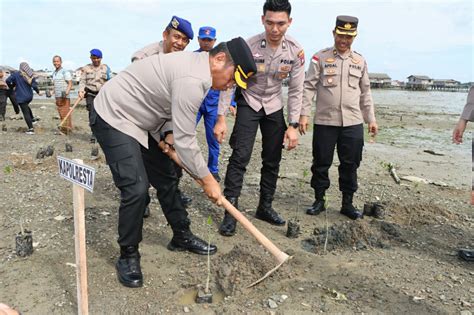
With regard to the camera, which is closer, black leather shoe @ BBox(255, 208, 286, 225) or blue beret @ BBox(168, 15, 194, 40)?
blue beret @ BBox(168, 15, 194, 40)

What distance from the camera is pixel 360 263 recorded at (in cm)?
360

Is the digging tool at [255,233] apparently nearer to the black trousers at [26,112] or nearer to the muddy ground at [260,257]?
the muddy ground at [260,257]

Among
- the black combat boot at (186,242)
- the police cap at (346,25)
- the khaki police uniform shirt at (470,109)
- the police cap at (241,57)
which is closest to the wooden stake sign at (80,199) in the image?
the police cap at (241,57)

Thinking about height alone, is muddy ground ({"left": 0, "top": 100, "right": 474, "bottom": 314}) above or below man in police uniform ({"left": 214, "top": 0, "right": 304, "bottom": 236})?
below

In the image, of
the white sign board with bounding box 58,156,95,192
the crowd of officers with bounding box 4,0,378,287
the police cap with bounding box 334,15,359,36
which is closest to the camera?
the white sign board with bounding box 58,156,95,192

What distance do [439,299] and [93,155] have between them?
647cm

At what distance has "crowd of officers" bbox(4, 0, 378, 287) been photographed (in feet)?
8.93

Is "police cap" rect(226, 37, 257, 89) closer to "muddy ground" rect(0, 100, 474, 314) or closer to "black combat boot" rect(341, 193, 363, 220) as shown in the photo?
"muddy ground" rect(0, 100, 474, 314)

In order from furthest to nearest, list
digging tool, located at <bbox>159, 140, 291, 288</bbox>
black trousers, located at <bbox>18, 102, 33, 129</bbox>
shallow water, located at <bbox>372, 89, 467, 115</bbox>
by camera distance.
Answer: shallow water, located at <bbox>372, 89, 467, 115</bbox> < black trousers, located at <bbox>18, 102, 33, 129</bbox> < digging tool, located at <bbox>159, 140, 291, 288</bbox>

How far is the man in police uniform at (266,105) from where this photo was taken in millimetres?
4074

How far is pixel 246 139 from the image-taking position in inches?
164

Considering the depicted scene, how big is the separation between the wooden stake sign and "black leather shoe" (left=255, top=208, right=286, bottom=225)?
2.51 m

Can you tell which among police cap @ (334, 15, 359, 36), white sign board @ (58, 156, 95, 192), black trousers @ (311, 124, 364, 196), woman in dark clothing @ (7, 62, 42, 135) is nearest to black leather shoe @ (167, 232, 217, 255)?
white sign board @ (58, 156, 95, 192)

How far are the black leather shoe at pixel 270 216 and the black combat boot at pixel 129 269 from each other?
72.1 inches
